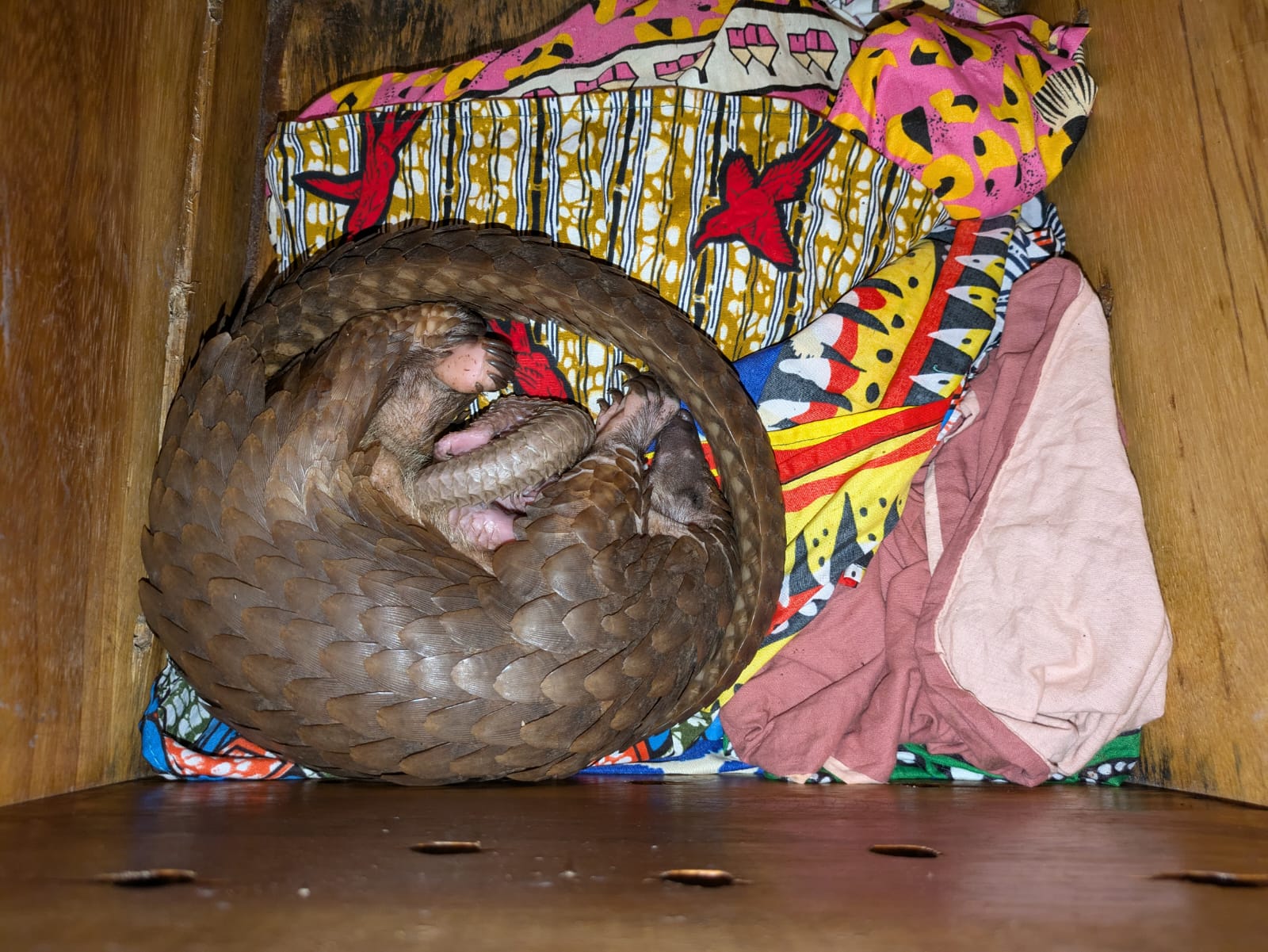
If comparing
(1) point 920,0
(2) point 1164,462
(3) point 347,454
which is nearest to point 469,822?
(3) point 347,454

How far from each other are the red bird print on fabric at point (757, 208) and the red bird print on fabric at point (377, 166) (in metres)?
0.67

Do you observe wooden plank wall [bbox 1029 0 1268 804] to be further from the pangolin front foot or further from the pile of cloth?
the pangolin front foot

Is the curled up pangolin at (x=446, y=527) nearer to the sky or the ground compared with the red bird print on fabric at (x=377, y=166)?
nearer to the ground

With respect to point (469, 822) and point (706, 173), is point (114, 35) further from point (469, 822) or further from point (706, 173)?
point (469, 822)

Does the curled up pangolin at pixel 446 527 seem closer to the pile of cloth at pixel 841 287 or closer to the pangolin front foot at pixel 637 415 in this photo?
the pangolin front foot at pixel 637 415

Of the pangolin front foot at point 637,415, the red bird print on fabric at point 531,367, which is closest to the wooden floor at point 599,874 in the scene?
the pangolin front foot at point 637,415

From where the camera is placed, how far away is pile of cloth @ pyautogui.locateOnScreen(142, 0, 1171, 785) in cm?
169

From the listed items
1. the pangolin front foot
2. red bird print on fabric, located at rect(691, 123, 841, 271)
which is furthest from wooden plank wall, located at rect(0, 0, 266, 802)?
red bird print on fabric, located at rect(691, 123, 841, 271)

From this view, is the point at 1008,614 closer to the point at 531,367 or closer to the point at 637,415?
the point at 637,415

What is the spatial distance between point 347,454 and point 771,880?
33.7 inches

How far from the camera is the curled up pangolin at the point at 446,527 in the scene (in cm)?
120

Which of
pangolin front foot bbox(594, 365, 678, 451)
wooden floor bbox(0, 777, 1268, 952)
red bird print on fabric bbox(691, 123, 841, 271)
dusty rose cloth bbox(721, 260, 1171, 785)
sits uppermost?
red bird print on fabric bbox(691, 123, 841, 271)

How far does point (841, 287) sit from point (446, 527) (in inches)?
41.3

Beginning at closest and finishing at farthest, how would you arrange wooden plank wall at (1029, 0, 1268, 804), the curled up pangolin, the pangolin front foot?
the curled up pangolin
wooden plank wall at (1029, 0, 1268, 804)
the pangolin front foot
